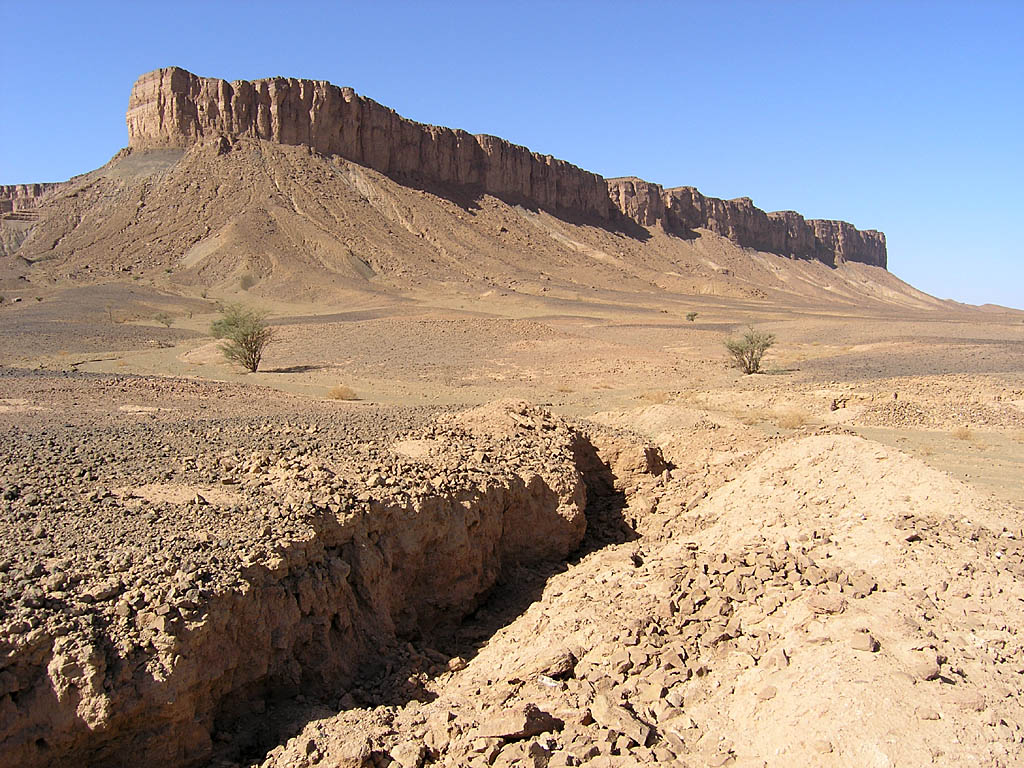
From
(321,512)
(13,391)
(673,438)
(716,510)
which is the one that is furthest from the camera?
(13,391)

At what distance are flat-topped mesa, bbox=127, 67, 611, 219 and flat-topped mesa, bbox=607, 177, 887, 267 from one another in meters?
26.8

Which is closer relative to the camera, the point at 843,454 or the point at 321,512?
the point at 321,512

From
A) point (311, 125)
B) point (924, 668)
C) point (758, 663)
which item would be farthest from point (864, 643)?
point (311, 125)

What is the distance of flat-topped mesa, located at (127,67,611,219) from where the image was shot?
2648 inches

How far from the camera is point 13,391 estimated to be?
12805 mm

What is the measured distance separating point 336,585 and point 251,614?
2.56ft

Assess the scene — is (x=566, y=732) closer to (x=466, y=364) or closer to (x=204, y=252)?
(x=466, y=364)

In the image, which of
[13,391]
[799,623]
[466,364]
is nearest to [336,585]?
[799,623]

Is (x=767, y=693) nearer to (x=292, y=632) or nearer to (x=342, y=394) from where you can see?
(x=292, y=632)

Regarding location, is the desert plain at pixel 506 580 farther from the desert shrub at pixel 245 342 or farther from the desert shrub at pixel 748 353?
the desert shrub at pixel 245 342

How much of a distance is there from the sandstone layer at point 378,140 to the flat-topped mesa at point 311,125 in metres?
0.09

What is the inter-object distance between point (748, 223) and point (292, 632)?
126 meters

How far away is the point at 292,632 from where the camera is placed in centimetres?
505

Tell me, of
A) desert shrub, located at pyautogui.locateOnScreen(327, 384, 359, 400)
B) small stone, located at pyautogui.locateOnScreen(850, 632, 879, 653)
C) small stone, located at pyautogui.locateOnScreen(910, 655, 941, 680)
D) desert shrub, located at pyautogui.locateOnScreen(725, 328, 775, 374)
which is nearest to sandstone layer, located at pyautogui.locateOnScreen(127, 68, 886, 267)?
desert shrub, located at pyautogui.locateOnScreen(725, 328, 775, 374)
